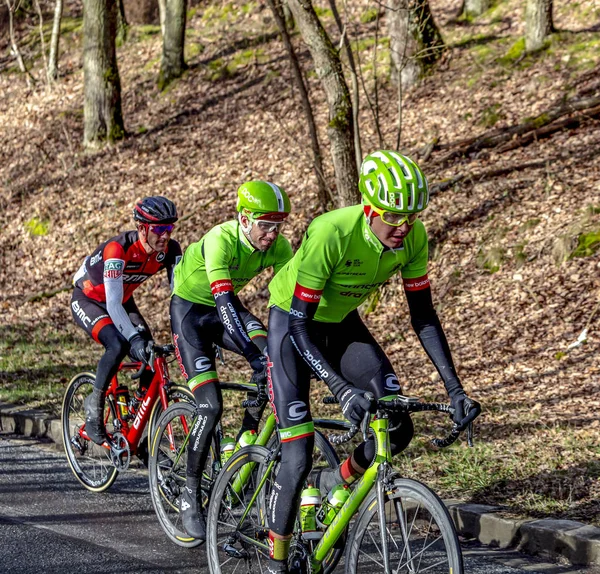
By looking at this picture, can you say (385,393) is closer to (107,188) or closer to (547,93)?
(547,93)

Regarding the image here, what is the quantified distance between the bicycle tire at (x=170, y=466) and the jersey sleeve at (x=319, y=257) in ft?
6.28

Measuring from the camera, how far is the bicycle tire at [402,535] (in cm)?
390

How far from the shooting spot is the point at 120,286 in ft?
21.7

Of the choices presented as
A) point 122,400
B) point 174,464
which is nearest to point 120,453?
point 122,400

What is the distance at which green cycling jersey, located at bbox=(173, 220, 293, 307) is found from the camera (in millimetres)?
5598

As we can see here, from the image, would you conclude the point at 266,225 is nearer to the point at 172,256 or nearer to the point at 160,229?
the point at 160,229

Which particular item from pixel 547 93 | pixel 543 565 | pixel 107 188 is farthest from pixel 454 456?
pixel 107 188

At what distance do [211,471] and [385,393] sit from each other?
191 centimetres

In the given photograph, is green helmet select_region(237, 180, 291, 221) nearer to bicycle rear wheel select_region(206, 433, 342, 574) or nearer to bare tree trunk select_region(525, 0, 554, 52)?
bicycle rear wheel select_region(206, 433, 342, 574)

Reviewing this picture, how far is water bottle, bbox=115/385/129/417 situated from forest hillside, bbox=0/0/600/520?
219cm

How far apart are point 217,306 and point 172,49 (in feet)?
62.4

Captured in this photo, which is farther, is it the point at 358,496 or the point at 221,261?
the point at 221,261

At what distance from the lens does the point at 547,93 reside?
48.2ft

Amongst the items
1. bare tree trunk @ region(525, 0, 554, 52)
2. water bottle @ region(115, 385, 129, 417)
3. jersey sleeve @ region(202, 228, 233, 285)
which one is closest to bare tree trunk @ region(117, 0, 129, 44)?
bare tree trunk @ region(525, 0, 554, 52)
